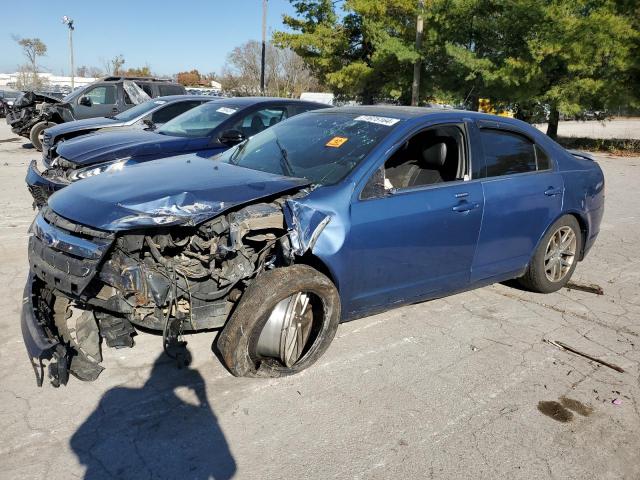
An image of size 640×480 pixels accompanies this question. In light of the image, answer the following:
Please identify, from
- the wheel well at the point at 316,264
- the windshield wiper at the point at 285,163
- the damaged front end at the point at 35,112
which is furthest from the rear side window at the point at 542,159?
the damaged front end at the point at 35,112

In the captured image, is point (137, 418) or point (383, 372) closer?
point (137, 418)

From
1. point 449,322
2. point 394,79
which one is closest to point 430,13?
point 394,79

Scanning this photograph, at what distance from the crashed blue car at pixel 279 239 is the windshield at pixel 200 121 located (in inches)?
98.5

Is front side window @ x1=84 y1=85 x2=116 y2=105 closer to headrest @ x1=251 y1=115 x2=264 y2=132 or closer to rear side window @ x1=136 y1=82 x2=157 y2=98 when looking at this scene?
rear side window @ x1=136 y1=82 x2=157 y2=98

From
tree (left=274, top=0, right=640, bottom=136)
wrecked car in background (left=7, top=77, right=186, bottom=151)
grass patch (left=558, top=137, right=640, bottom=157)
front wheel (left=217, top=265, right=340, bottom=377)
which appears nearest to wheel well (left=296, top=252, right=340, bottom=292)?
front wheel (left=217, top=265, right=340, bottom=377)

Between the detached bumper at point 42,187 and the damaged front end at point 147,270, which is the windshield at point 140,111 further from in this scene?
the damaged front end at point 147,270

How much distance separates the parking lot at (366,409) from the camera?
2510 millimetres

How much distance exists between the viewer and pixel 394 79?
2395 cm

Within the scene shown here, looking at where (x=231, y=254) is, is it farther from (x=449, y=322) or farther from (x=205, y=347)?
(x=449, y=322)

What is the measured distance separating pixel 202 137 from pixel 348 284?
3808 mm

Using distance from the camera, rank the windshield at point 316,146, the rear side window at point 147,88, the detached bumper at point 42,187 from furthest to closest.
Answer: the rear side window at point 147,88, the detached bumper at point 42,187, the windshield at point 316,146

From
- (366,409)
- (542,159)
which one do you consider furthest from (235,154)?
(542,159)

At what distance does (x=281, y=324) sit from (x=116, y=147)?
3.78 metres

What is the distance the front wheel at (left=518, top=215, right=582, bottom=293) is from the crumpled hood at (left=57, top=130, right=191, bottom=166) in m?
4.13
